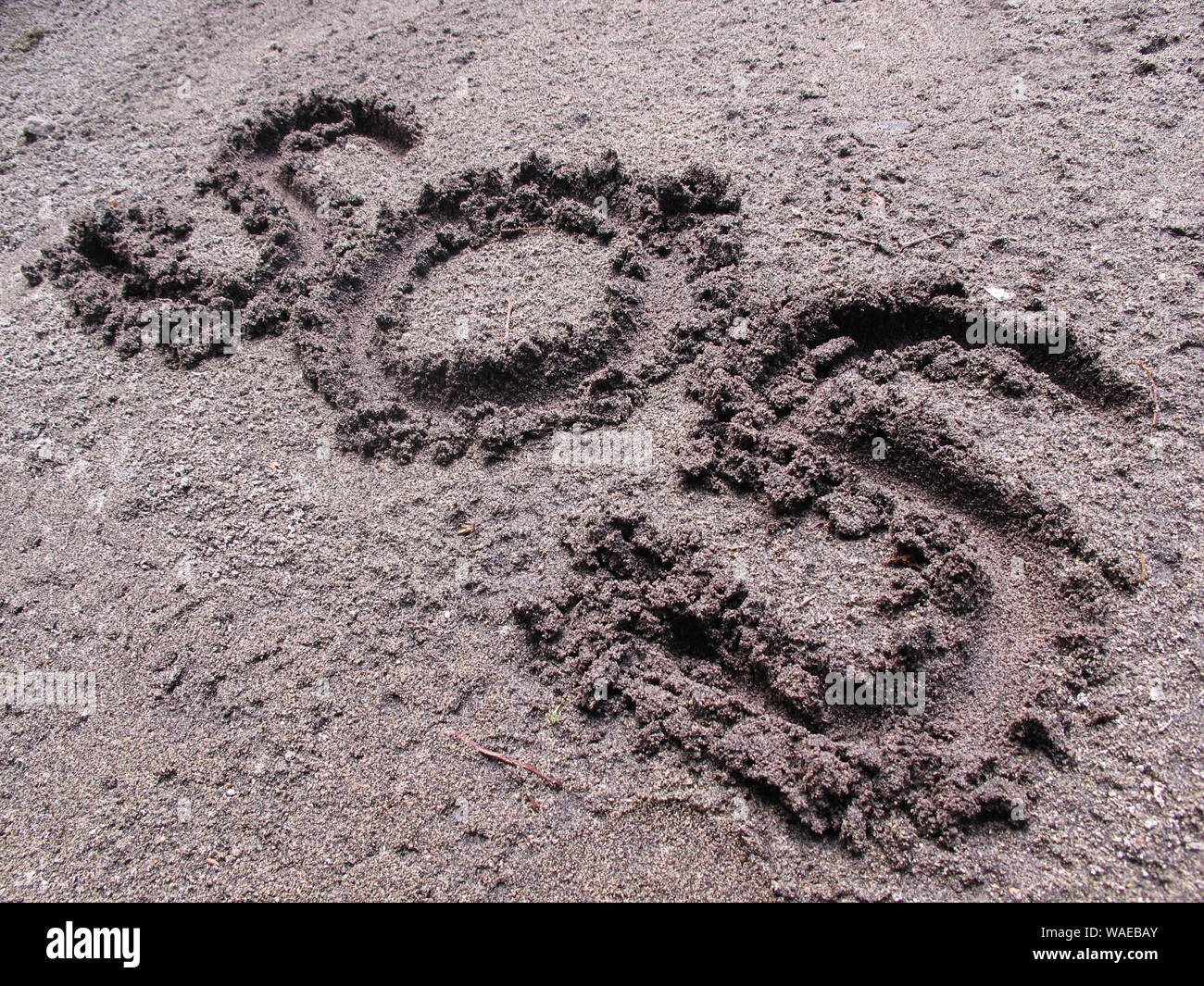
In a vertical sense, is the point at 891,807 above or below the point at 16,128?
below

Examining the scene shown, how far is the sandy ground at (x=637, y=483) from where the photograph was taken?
2.08m

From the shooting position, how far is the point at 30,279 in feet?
12.7

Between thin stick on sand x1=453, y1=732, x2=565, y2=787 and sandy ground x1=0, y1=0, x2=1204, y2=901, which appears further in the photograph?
thin stick on sand x1=453, y1=732, x2=565, y2=787

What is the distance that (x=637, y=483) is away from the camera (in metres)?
2.78

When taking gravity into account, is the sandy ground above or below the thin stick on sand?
above

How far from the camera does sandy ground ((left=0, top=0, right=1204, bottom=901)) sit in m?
2.08

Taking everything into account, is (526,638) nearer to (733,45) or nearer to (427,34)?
(733,45)

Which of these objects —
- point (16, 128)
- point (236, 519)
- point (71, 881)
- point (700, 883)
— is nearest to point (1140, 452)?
point (700, 883)

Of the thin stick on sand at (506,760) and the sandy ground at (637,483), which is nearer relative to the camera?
the sandy ground at (637,483)

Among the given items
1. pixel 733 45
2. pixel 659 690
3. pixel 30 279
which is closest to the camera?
pixel 659 690

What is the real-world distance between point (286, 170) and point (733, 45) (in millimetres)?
2510

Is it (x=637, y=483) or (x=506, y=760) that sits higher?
(x=637, y=483)

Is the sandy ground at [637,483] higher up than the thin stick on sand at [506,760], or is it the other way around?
the sandy ground at [637,483]

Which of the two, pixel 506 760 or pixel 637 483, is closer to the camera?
pixel 506 760
